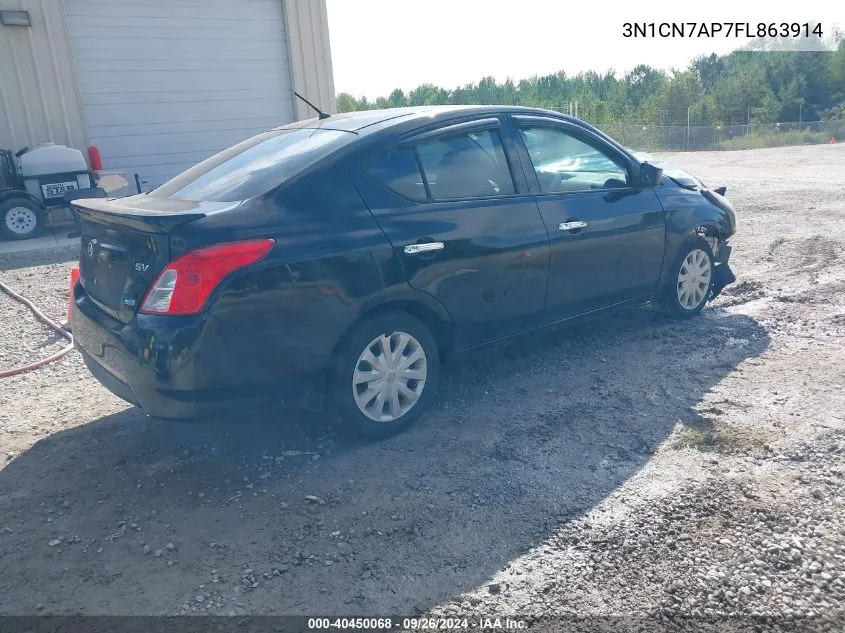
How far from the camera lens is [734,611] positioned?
2.69 m

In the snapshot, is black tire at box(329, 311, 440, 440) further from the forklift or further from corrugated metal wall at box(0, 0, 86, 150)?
corrugated metal wall at box(0, 0, 86, 150)

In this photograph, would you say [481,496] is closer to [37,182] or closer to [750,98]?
[37,182]

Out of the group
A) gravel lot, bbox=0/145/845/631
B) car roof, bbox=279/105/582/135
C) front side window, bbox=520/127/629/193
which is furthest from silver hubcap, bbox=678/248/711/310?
car roof, bbox=279/105/582/135

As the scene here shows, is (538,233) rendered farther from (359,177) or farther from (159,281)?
(159,281)

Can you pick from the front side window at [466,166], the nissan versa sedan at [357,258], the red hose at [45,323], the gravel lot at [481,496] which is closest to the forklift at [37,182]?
the red hose at [45,323]

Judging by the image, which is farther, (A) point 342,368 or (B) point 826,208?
(B) point 826,208

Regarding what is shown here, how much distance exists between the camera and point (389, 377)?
4070 millimetres

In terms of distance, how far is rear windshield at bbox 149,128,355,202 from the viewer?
12.8 ft

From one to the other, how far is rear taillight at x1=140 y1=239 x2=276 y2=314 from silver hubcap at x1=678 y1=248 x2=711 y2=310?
12.6ft

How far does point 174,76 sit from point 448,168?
35.7 ft

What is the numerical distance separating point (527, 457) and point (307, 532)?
49.9 inches

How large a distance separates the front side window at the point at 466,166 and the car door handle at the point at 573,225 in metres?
0.44

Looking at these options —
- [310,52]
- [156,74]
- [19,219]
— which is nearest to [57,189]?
[19,219]

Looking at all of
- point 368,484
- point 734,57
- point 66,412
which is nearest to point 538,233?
point 368,484
